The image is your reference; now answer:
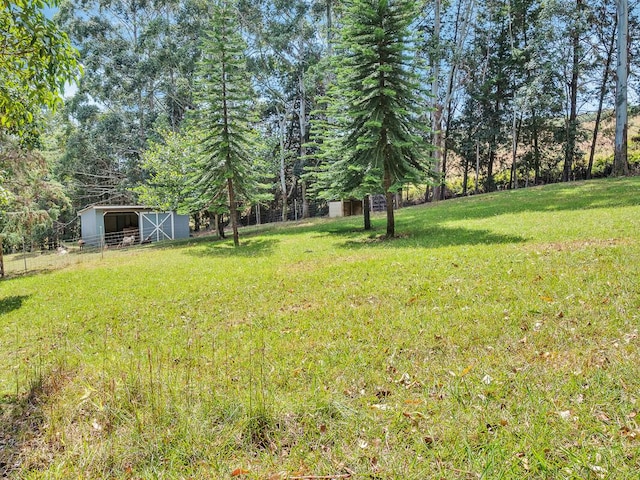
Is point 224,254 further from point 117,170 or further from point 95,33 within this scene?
point 95,33

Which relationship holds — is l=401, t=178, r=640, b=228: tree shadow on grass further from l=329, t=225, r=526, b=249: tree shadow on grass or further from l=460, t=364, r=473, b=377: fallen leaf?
l=460, t=364, r=473, b=377: fallen leaf

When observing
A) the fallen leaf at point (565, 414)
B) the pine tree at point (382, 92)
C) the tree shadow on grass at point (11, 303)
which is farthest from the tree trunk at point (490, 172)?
the tree shadow on grass at point (11, 303)

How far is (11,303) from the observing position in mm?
8461

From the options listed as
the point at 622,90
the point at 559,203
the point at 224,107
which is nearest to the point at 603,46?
the point at 622,90

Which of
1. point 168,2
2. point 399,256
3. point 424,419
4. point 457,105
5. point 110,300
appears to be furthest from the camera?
point 457,105

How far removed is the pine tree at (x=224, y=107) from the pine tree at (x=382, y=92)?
4573 millimetres

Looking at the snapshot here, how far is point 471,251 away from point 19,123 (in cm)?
789

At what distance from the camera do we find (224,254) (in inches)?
504

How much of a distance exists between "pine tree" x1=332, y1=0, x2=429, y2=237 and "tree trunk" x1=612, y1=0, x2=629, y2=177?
1296cm

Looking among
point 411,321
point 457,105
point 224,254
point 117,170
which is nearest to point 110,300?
point 224,254

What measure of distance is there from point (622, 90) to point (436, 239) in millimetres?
15258

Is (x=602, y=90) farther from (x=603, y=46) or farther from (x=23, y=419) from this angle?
(x=23, y=419)

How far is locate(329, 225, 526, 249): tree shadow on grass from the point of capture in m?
8.63

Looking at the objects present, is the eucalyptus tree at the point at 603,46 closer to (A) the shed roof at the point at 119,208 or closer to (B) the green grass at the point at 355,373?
(B) the green grass at the point at 355,373
